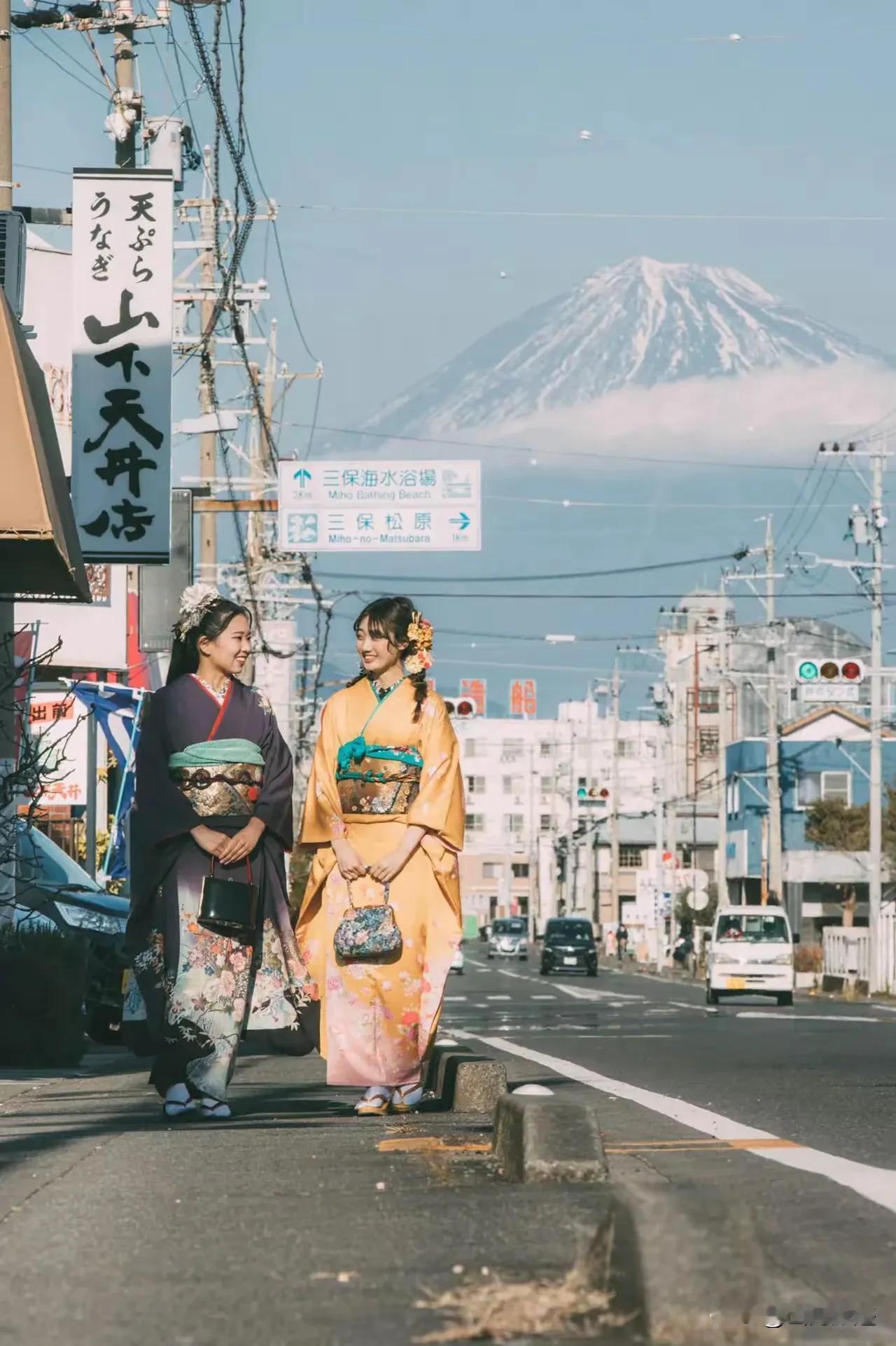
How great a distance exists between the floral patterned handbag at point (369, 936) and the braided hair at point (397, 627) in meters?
0.86

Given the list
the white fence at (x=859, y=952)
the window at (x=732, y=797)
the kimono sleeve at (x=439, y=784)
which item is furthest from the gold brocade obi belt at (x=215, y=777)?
the window at (x=732, y=797)

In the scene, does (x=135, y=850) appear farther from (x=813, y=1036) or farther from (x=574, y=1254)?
(x=813, y=1036)

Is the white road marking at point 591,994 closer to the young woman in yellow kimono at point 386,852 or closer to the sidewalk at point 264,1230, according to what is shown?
the young woman in yellow kimono at point 386,852

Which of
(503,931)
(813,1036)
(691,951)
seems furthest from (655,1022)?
(503,931)

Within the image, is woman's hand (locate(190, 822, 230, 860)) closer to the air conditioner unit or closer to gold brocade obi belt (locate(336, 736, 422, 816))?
gold brocade obi belt (locate(336, 736, 422, 816))

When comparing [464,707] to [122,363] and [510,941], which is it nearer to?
[122,363]

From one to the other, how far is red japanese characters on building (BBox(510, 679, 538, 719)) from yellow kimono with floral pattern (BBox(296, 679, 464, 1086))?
11073 centimetres

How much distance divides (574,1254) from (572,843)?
110 metres

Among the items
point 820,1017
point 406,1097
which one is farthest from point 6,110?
point 820,1017

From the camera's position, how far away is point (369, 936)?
873 centimetres

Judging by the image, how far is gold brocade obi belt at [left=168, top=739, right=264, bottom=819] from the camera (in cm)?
880

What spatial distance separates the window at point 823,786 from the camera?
7112 centimetres

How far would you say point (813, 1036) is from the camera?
16.5m

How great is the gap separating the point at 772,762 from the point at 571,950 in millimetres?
8776
